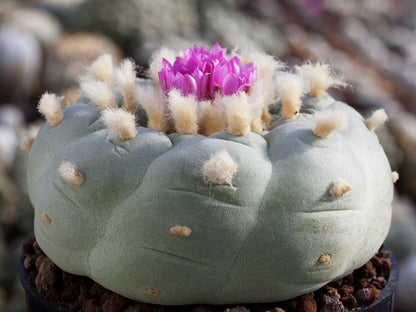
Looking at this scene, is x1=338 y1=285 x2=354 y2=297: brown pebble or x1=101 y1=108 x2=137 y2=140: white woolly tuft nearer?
x1=101 y1=108 x2=137 y2=140: white woolly tuft

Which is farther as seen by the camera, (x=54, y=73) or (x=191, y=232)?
(x=54, y=73)

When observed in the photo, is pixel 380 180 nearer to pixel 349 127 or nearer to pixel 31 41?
pixel 349 127

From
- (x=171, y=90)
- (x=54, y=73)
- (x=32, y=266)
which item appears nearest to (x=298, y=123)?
(x=171, y=90)

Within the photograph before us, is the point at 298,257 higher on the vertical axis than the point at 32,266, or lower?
higher

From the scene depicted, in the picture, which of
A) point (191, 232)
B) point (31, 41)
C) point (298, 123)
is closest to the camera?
point (191, 232)

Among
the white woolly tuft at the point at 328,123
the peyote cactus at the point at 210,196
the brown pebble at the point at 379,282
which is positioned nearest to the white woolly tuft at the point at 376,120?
the peyote cactus at the point at 210,196

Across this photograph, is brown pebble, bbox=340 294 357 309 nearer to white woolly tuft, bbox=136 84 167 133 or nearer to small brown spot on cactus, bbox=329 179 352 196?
small brown spot on cactus, bbox=329 179 352 196

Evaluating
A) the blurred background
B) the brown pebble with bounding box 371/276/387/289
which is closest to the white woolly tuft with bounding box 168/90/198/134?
the brown pebble with bounding box 371/276/387/289
